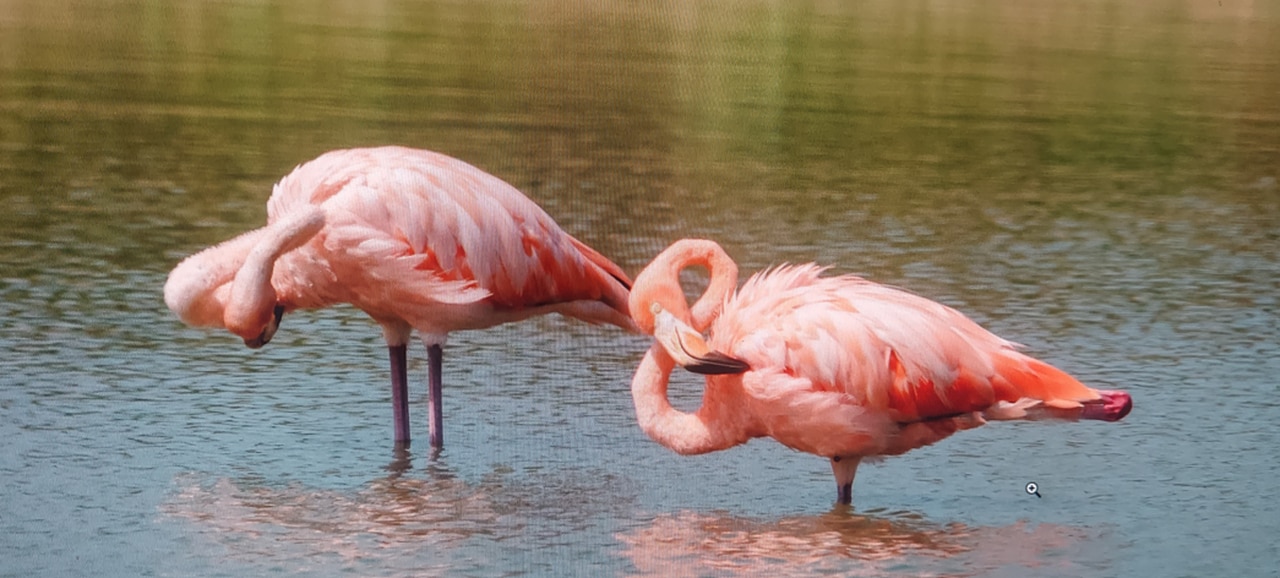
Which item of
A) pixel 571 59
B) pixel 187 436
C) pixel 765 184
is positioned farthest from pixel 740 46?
pixel 187 436

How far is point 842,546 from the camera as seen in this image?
5875 millimetres

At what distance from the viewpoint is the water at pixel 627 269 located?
19.4 ft

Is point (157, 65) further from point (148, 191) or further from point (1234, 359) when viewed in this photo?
point (1234, 359)

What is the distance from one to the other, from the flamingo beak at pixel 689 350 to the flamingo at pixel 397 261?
2.76 feet

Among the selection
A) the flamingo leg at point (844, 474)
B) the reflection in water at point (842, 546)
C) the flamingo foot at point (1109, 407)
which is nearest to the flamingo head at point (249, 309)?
the reflection in water at point (842, 546)

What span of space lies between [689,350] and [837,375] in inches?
17.4

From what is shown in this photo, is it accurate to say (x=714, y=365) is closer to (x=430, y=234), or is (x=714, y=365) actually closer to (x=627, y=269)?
(x=430, y=234)

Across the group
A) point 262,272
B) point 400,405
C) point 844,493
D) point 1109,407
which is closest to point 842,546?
point 844,493

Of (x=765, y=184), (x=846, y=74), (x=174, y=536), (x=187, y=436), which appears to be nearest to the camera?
(x=174, y=536)

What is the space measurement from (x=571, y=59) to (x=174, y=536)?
13.2 m

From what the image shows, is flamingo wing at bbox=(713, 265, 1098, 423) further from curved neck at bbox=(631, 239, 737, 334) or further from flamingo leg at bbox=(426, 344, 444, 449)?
flamingo leg at bbox=(426, 344, 444, 449)

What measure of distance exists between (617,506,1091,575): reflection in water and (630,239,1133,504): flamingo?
0.77 ft

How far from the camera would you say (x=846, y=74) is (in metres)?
18.2

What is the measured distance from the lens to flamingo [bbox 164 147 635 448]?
6.59 metres
